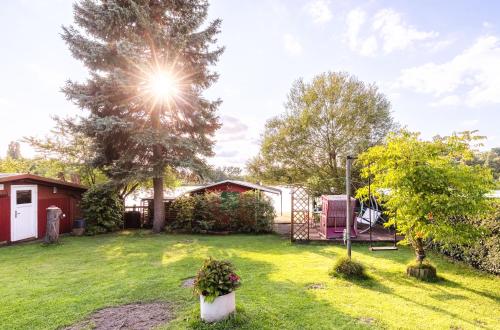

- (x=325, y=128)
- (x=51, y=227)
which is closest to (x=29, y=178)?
(x=51, y=227)

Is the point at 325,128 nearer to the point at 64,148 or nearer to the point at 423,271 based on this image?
the point at 423,271

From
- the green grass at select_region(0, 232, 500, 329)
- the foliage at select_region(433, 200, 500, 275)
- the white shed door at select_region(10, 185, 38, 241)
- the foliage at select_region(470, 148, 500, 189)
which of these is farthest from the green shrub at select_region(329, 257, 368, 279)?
the white shed door at select_region(10, 185, 38, 241)

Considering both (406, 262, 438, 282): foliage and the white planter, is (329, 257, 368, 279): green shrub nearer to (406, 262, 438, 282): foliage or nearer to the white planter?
(406, 262, 438, 282): foliage

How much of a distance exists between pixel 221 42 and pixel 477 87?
→ 1111cm

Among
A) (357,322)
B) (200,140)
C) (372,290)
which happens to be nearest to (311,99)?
(200,140)

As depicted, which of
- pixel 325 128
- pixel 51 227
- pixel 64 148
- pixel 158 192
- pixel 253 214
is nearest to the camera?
pixel 51 227

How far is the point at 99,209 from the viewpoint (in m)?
12.7

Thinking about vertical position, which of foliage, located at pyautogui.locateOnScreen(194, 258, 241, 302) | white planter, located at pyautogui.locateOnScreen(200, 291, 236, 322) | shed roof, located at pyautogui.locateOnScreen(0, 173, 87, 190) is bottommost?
white planter, located at pyautogui.locateOnScreen(200, 291, 236, 322)

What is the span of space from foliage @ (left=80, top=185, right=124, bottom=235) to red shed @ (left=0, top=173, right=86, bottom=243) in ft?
3.44

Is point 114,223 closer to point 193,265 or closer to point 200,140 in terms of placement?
point 200,140

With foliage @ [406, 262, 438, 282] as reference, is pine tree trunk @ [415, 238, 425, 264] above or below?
above

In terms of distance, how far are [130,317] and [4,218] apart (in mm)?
9153

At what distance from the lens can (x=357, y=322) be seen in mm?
4043

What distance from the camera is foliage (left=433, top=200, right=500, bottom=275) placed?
6184mm
